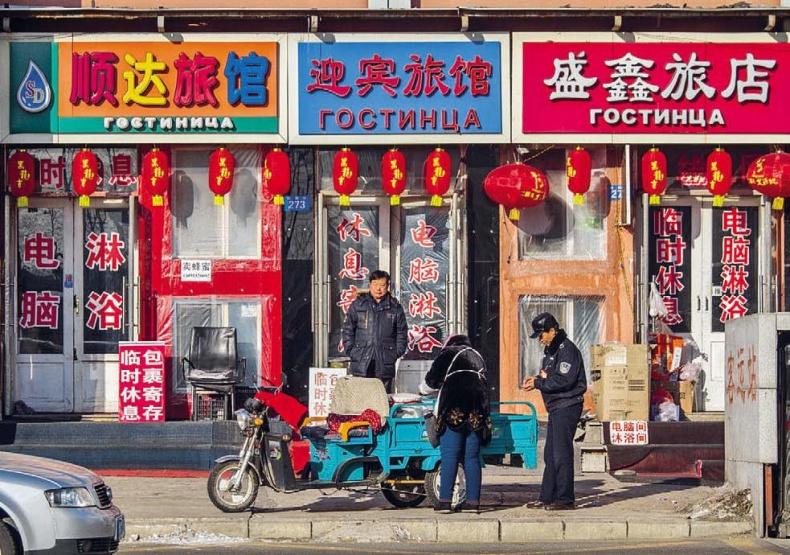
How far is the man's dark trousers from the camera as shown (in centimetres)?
1351

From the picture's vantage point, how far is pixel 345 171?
17.8m

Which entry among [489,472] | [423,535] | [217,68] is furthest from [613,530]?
[217,68]

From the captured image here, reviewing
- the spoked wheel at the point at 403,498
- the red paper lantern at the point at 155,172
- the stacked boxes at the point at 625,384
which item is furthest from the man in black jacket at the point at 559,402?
the red paper lantern at the point at 155,172

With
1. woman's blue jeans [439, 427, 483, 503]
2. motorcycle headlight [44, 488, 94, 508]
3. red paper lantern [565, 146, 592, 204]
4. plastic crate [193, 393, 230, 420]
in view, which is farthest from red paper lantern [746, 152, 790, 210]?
motorcycle headlight [44, 488, 94, 508]

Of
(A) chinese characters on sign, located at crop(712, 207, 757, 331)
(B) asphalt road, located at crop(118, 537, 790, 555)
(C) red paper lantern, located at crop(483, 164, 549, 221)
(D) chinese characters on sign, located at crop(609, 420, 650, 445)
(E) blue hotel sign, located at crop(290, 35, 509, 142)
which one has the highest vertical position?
(E) blue hotel sign, located at crop(290, 35, 509, 142)

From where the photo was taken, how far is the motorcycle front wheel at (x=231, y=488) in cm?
1316

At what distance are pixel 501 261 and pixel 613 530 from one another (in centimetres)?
596

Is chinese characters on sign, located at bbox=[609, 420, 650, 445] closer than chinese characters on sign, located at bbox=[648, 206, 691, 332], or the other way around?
chinese characters on sign, located at bbox=[609, 420, 650, 445]

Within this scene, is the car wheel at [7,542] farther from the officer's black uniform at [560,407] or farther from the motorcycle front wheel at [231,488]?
the officer's black uniform at [560,407]

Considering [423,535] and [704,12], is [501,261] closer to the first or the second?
[704,12]

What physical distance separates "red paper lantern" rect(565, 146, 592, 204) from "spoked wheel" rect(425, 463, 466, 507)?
554 centimetres

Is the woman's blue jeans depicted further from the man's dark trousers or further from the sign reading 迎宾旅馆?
the sign reading 迎宾旅馆

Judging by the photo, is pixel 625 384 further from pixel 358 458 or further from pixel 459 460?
pixel 358 458

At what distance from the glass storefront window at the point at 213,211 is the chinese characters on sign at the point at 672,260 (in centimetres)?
517
